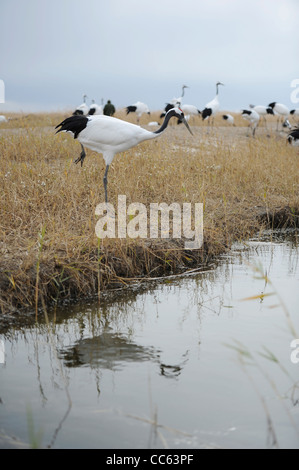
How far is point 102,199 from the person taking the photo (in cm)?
731

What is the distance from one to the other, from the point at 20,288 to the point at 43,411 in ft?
5.49

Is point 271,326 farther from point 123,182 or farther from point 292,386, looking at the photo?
point 123,182

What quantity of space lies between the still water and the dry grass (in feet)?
1.01

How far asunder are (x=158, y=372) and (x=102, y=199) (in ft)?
12.6

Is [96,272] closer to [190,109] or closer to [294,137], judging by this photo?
[294,137]

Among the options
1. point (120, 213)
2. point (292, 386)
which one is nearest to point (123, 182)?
point (120, 213)

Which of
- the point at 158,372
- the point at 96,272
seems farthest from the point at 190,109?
the point at 158,372

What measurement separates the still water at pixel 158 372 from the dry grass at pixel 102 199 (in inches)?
12.1

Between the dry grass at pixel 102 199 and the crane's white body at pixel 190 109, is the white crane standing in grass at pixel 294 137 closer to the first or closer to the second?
the dry grass at pixel 102 199

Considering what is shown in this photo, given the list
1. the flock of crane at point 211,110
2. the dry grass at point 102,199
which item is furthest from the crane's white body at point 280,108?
the dry grass at point 102,199

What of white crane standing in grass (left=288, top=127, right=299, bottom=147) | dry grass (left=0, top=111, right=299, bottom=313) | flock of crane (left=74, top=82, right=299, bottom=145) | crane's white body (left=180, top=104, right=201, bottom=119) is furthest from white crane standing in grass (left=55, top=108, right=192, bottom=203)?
crane's white body (left=180, top=104, right=201, bottom=119)

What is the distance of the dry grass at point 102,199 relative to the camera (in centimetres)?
513

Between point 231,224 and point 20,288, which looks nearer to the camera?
point 20,288

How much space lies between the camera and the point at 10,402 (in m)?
3.36
